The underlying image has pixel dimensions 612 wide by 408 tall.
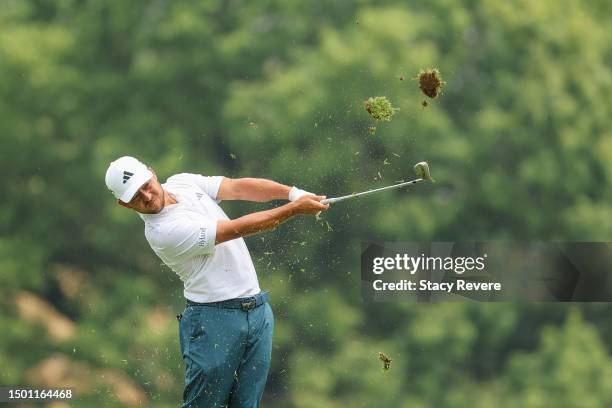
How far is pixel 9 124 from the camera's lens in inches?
380

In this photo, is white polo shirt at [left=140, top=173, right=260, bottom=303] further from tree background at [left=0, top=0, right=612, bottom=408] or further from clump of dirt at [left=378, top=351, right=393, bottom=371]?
tree background at [left=0, top=0, right=612, bottom=408]

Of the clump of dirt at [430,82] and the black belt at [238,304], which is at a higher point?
the clump of dirt at [430,82]

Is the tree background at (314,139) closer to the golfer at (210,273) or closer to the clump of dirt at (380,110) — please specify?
the clump of dirt at (380,110)

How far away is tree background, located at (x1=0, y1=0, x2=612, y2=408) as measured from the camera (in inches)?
319

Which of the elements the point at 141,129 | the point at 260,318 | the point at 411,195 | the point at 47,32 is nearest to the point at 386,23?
the point at 411,195

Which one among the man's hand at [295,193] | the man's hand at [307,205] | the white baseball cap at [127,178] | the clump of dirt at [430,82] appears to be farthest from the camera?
the clump of dirt at [430,82]

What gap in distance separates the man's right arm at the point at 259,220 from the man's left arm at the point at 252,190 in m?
0.27

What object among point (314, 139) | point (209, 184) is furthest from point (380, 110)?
point (314, 139)

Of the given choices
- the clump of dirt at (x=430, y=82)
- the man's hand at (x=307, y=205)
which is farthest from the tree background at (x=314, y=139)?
the man's hand at (x=307, y=205)

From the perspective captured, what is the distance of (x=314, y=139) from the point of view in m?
7.64

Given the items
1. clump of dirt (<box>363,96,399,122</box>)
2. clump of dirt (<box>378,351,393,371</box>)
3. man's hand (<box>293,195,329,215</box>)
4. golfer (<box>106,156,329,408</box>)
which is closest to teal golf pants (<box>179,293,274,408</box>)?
golfer (<box>106,156,329,408</box>)

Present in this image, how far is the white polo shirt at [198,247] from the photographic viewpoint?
3689mm

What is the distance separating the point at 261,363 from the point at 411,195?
193 inches

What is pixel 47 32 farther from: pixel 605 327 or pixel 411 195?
pixel 605 327
